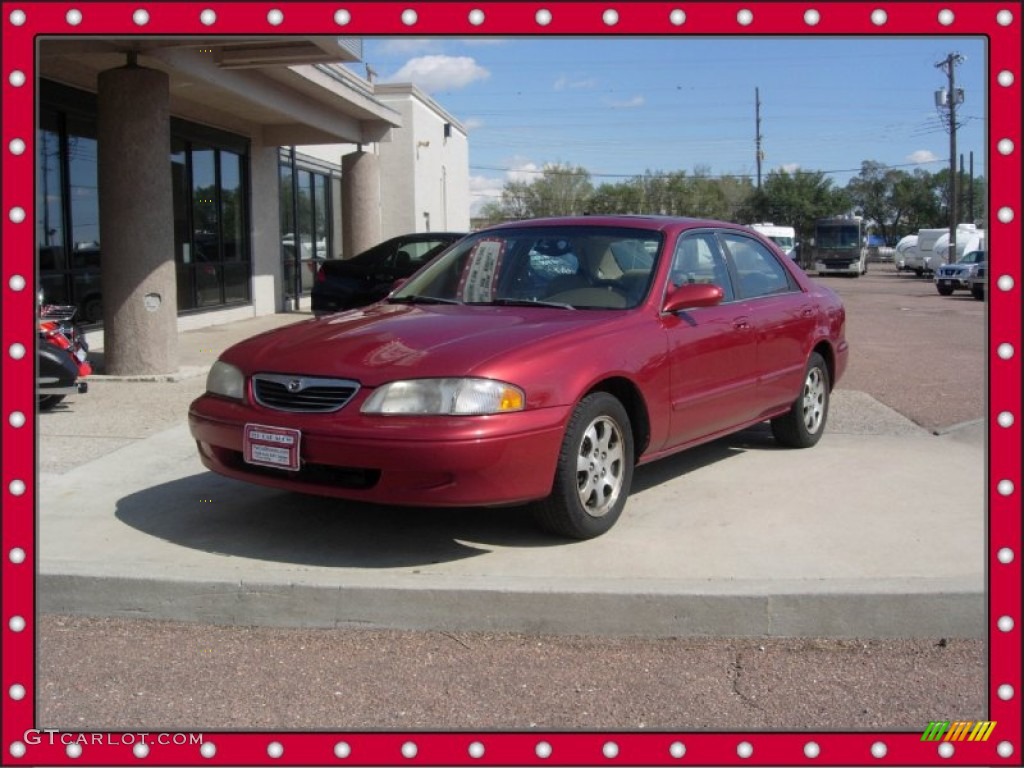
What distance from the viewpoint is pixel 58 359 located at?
320 inches

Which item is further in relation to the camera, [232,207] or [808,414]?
[232,207]

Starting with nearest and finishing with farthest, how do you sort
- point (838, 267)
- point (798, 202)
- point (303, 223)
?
1. point (303, 223)
2. point (838, 267)
3. point (798, 202)

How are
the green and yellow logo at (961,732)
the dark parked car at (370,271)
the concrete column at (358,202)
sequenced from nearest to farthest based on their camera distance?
the green and yellow logo at (961,732) → the dark parked car at (370,271) → the concrete column at (358,202)

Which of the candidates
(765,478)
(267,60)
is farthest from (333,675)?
(267,60)

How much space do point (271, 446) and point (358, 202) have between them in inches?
627

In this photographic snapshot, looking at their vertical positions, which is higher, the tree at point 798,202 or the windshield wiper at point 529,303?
the tree at point 798,202

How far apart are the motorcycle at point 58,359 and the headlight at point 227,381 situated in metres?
3.57

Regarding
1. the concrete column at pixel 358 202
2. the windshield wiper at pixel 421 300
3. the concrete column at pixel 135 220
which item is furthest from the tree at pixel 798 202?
the windshield wiper at pixel 421 300

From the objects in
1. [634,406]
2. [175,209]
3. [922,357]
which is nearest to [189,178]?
[175,209]

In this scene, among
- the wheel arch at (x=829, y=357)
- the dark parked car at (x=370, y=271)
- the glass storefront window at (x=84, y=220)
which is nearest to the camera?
the wheel arch at (x=829, y=357)

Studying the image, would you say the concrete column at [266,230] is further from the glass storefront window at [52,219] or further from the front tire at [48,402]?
the front tire at [48,402]

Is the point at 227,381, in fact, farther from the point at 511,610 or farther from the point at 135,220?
the point at 135,220

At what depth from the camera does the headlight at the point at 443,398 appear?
423cm

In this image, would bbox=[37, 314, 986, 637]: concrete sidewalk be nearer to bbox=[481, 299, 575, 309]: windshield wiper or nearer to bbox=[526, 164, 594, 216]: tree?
bbox=[481, 299, 575, 309]: windshield wiper
